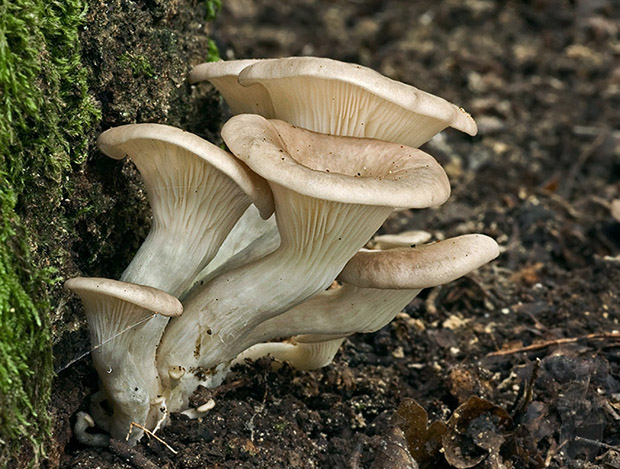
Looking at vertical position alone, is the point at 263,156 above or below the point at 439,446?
above

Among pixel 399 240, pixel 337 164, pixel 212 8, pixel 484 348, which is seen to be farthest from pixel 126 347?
pixel 484 348

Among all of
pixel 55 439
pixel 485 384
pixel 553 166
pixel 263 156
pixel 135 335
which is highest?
pixel 263 156

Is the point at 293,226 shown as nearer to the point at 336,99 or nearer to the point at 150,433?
the point at 336,99

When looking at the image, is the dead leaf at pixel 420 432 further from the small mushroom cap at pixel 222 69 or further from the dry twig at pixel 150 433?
the small mushroom cap at pixel 222 69

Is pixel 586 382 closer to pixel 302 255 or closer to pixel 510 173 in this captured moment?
pixel 302 255

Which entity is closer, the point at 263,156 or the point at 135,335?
the point at 263,156

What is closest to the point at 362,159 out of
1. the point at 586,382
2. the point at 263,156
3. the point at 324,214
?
the point at 324,214
